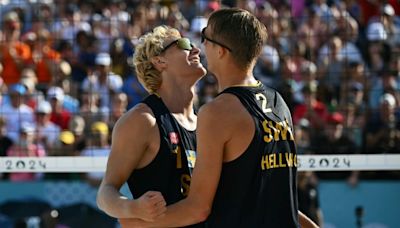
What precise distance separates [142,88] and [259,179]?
259 inches

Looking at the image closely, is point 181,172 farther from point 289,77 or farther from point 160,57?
point 289,77

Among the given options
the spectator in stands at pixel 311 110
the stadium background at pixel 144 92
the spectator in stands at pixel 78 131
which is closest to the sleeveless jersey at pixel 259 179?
the stadium background at pixel 144 92

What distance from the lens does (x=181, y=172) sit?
3.94 metres

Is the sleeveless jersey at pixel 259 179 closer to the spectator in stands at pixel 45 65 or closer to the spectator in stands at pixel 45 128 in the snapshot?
the spectator in stands at pixel 45 128

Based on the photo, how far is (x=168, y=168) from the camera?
12.8 ft

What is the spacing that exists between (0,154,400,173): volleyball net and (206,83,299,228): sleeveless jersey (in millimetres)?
3149

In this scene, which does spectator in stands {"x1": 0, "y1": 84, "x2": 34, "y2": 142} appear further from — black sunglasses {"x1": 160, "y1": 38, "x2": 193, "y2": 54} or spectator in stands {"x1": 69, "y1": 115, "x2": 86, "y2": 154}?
black sunglasses {"x1": 160, "y1": 38, "x2": 193, "y2": 54}

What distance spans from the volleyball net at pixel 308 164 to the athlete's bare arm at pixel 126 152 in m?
2.79

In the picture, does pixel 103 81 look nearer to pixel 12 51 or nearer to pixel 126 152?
pixel 12 51

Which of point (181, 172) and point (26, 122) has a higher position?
point (181, 172)

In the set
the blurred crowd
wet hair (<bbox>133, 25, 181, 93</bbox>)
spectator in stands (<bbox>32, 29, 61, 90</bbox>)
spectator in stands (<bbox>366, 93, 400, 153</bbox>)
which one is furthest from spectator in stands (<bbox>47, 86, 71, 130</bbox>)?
wet hair (<bbox>133, 25, 181, 93</bbox>)

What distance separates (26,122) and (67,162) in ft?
9.31

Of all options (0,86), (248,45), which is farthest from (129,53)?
(248,45)

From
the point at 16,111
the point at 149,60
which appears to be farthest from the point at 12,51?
the point at 149,60
